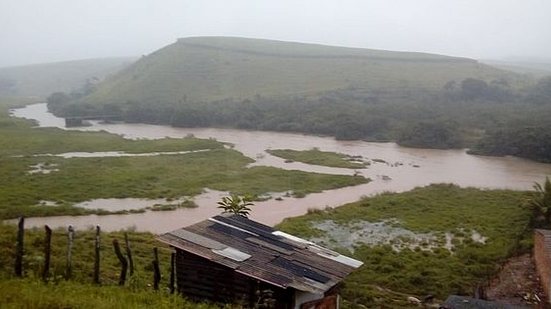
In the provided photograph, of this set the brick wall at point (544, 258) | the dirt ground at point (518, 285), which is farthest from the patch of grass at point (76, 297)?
the brick wall at point (544, 258)

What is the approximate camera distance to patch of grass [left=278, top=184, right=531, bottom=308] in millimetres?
18328

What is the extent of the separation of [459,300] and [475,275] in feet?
19.1

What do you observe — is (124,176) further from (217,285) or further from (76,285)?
(76,285)

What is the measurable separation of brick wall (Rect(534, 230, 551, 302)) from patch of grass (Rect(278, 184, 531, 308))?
5.57 ft

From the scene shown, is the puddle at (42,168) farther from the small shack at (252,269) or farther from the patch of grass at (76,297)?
the patch of grass at (76,297)

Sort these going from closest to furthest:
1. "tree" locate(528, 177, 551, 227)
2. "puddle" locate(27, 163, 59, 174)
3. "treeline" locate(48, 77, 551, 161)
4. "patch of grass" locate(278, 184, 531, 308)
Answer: "patch of grass" locate(278, 184, 531, 308)
"tree" locate(528, 177, 551, 227)
"puddle" locate(27, 163, 59, 174)
"treeline" locate(48, 77, 551, 161)

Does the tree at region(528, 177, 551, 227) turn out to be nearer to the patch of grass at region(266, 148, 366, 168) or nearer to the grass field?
the grass field

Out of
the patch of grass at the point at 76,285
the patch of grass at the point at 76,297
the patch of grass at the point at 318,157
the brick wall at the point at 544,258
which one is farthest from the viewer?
the patch of grass at the point at 318,157

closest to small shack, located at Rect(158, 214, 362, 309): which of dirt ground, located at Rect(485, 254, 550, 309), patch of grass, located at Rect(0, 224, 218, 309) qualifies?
patch of grass, located at Rect(0, 224, 218, 309)

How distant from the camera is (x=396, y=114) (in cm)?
7131

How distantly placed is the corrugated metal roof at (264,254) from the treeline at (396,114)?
1576 inches

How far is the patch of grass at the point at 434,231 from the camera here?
18.3 meters

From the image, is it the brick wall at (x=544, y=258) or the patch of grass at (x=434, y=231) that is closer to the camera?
the brick wall at (x=544, y=258)

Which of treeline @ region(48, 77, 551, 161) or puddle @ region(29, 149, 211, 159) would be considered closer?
puddle @ region(29, 149, 211, 159)
